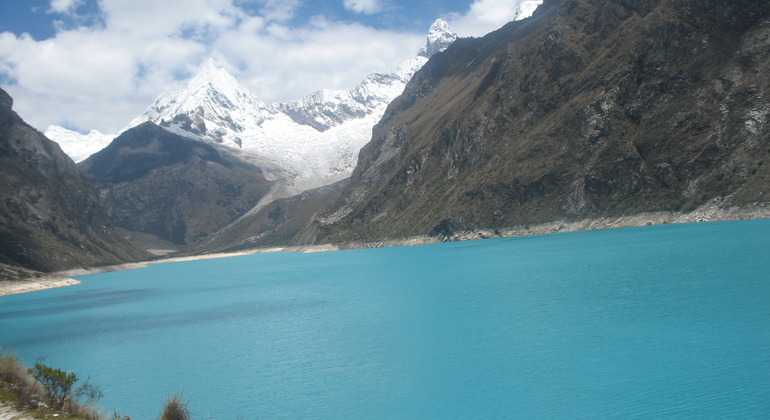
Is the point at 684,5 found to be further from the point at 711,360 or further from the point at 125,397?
the point at 125,397

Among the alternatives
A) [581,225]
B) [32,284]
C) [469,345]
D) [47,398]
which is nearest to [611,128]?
[581,225]

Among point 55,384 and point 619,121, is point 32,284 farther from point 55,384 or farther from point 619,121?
point 619,121

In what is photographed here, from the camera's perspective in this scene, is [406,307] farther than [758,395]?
Yes

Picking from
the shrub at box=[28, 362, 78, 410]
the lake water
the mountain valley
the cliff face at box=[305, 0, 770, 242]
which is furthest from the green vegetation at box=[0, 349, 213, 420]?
the cliff face at box=[305, 0, 770, 242]

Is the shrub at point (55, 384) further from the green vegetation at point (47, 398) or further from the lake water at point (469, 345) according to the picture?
the lake water at point (469, 345)

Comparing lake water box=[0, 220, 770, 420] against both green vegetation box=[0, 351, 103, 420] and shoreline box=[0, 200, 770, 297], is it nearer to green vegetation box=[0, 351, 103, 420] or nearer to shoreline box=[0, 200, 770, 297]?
green vegetation box=[0, 351, 103, 420]

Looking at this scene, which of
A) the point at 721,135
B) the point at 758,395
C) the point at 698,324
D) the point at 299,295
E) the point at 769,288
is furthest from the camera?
the point at 721,135

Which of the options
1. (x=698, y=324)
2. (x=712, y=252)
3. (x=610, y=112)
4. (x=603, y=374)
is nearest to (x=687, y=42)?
(x=610, y=112)

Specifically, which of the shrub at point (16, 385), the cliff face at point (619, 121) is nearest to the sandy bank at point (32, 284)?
the cliff face at point (619, 121)
